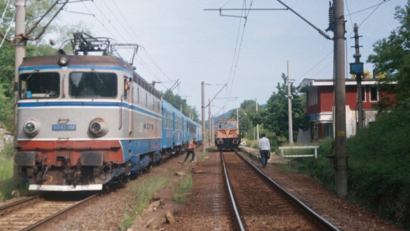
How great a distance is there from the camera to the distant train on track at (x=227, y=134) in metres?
38.1

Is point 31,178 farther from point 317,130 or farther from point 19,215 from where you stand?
point 317,130

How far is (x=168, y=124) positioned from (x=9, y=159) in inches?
312

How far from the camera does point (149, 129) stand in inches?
588

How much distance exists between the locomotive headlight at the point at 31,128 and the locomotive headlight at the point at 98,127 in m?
1.28

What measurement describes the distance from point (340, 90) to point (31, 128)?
26.8 feet

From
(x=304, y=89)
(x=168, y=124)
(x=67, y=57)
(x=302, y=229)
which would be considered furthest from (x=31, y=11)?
(x=302, y=229)

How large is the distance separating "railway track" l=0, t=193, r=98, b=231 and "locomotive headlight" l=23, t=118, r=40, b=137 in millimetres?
1551

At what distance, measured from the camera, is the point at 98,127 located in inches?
391

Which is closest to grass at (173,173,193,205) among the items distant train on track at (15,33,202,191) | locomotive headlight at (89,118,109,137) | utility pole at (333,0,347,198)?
distant train on track at (15,33,202,191)

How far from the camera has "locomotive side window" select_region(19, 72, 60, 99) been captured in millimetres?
10234

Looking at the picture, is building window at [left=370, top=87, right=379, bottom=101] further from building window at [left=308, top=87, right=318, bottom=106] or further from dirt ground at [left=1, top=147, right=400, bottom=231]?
dirt ground at [left=1, top=147, right=400, bottom=231]

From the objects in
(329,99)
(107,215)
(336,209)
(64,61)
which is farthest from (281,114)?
(107,215)

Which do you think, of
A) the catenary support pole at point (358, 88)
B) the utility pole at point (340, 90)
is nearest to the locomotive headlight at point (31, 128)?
the utility pole at point (340, 90)

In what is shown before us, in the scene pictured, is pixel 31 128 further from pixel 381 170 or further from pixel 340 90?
pixel 381 170
